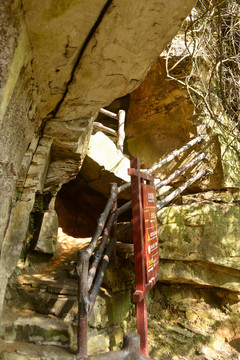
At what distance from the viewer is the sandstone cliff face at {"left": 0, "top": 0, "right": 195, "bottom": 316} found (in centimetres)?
117

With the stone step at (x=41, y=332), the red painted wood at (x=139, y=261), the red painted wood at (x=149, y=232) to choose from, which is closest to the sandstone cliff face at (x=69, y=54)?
the red painted wood at (x=139, y=261)

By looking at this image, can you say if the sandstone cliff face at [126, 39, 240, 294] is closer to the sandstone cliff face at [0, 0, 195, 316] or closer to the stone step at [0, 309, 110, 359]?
the stone step at [0, 309, 110, 359]

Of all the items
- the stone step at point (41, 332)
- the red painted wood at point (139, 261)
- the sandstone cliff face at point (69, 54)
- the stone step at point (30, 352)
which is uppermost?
the sandstone cliff face at point (69, 54)

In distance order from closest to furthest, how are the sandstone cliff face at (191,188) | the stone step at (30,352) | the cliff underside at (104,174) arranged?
the cliff underside at (104,174) → the stone step at (30,352) → the sandstone cliff face at (191,188)

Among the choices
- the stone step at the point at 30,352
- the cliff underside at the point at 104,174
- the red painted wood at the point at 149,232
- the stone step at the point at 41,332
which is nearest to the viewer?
the cliff underside at the point at 104,174

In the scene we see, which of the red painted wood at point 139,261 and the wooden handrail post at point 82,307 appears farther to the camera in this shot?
the red painted wood at point 139,261

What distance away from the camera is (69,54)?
1.49 m

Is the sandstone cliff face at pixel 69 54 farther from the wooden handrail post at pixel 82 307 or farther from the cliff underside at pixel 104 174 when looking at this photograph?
the wooden handrail post at pixel 82 307

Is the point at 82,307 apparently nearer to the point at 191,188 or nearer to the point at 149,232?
the point at 149,232

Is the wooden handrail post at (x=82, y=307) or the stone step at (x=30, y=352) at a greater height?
the wooden handrail post at (x=82, y=307)

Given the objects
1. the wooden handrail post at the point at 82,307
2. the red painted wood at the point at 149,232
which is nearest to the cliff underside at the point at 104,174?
the wooden handrail post at the point at 82,307

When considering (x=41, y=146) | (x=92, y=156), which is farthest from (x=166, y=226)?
(x=41, y=146)

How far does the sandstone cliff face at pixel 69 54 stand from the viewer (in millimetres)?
1173

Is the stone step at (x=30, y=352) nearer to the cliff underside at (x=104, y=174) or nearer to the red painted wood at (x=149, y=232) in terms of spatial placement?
the cliff underside at (x=104, y=174)
